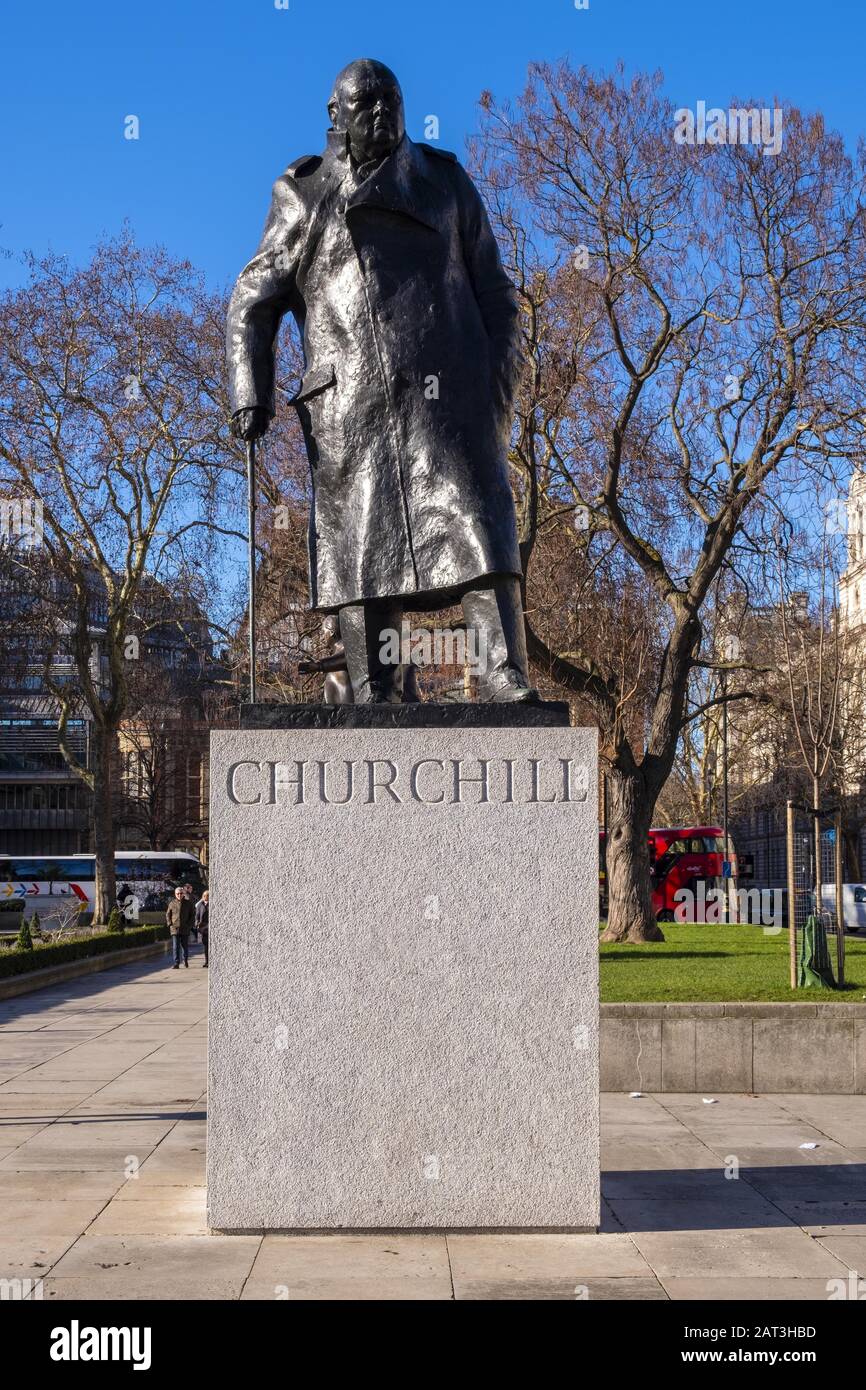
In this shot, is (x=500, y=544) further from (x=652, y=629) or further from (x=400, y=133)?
(x=652, y=629)

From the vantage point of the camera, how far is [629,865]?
25.5m

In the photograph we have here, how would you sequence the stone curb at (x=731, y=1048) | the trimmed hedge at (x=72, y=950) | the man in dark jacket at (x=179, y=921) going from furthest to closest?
the man in dark jacket at (x=179, y=921), the trimmed hedge at (x=72, y=950), the stone curb at (x=731, y=1048)

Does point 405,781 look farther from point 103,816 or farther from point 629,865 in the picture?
point 103,816

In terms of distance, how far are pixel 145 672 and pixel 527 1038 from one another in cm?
3620

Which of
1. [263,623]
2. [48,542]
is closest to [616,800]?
[263,623]

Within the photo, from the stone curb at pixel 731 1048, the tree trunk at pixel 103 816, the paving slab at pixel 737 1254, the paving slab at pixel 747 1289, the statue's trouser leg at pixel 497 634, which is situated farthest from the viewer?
the tree trunk at pixel 103 816

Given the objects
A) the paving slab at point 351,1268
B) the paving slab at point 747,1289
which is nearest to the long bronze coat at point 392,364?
the paving slab at point 351,1268

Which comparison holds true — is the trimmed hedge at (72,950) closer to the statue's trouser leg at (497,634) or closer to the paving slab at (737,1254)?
the statue's trouser leg at (497,634)

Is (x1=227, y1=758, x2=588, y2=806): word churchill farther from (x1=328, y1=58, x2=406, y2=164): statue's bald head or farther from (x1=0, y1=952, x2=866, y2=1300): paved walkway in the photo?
(x1=328, y1=58, x2=406, y2=164): statue's bald head

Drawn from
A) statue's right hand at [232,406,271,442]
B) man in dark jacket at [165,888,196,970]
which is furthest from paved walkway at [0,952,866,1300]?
man in dark jacket at [165,888,196,970]

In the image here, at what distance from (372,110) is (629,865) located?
1961 cm

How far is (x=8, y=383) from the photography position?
31.8m

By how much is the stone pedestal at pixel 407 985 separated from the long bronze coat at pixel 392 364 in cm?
106

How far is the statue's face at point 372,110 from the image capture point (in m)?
7.11
